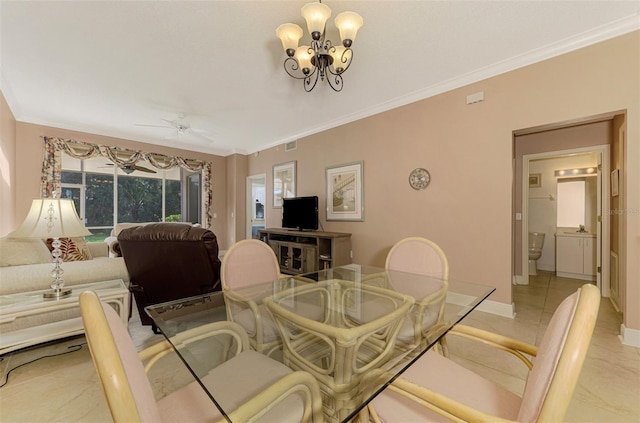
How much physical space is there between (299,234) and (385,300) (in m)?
2.82

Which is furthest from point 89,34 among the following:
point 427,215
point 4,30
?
point 427,215

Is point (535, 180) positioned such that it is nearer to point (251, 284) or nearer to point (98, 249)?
point (251, 284)

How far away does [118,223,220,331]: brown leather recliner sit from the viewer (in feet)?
6.69

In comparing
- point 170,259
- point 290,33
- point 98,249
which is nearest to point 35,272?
point 170,259

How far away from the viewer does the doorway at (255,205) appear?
20.9 feet

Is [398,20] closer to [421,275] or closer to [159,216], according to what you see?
[421,275]

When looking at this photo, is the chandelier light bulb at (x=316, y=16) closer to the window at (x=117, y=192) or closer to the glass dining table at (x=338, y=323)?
the glass dining table at (x=338, y=323)

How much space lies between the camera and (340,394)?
3.13 ft

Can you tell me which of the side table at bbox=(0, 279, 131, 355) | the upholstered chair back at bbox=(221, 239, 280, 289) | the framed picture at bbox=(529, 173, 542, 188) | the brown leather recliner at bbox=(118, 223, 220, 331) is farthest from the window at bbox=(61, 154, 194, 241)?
the framed picture at bbox=(529, 173, 542, 188)

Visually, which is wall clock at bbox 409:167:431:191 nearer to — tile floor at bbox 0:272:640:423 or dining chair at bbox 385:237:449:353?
dining chair at bbox 385:237:449:353

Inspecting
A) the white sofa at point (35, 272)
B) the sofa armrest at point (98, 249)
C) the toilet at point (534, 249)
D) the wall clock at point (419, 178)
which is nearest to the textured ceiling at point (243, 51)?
the wall clock at point (419, 178)

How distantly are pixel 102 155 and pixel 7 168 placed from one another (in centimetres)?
138

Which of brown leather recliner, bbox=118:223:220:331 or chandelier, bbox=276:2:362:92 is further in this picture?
brown leather recliner, bbox=118:223:220:331

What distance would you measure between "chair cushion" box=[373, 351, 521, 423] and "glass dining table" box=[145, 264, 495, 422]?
0.29 ft
